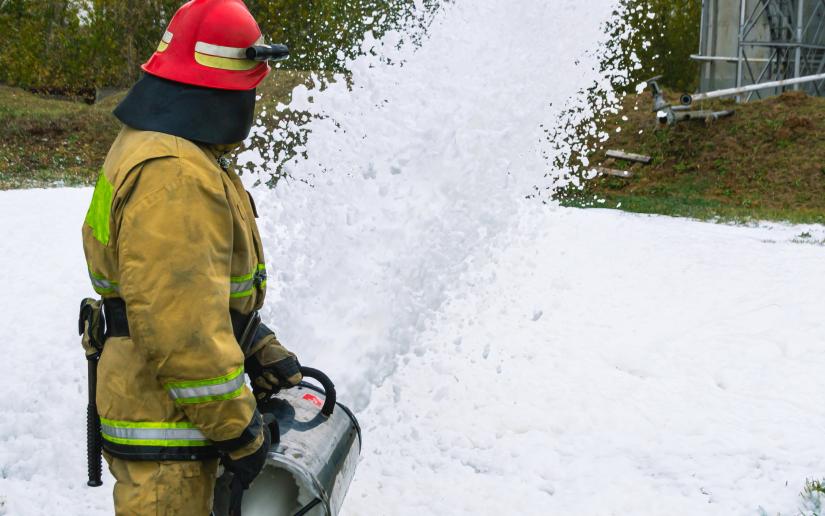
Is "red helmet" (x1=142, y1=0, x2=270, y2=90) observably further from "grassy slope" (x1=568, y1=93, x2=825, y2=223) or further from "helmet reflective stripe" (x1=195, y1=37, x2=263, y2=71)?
"grassy slope" (x1=568, y1=93, x2=825, y2=223)

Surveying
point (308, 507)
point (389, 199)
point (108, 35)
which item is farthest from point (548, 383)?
point (108, 35)

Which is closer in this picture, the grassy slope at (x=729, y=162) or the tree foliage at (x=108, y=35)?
the grassy slope at (x=729, y=162)

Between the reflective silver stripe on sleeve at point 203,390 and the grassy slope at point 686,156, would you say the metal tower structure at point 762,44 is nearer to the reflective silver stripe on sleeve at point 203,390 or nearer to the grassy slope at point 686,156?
the grassy slope at point 686,156

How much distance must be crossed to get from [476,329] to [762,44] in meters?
14.6

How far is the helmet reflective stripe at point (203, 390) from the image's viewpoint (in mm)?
2109

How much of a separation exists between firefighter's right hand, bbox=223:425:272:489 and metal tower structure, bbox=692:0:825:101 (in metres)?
18.4

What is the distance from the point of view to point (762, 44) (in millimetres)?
18188

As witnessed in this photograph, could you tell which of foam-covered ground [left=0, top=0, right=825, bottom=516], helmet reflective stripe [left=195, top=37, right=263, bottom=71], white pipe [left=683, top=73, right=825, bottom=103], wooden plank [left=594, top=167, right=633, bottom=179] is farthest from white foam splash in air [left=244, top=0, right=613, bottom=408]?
white pipe [left=683, top=73, right=825, bottom=103]

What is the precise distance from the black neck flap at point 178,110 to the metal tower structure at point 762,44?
18155mm

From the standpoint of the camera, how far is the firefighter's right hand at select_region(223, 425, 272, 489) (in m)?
2.25

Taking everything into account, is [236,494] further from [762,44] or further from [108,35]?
[108,35]

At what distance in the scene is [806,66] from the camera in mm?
19953

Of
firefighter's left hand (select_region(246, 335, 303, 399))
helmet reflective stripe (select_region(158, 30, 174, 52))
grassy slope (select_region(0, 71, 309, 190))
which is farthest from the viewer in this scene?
grassy slope (select_region(0, 71, 309, 190))

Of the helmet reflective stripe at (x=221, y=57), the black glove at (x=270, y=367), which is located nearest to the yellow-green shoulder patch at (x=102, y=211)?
the helmet reflective stripe at (x=221, y=57)
